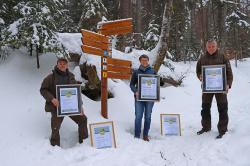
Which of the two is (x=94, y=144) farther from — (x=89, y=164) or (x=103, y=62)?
(x=103, y=62)

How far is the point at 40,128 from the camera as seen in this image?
7410 mm

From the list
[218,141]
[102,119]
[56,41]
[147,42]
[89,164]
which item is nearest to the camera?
[89,164]

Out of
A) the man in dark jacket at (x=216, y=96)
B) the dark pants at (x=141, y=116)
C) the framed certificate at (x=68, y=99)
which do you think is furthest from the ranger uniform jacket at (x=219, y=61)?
the framed certificate at (x=68, y=99)

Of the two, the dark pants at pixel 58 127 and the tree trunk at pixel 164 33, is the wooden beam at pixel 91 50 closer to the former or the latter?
the dark pants at pixel 58 127

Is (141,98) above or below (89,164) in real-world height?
above

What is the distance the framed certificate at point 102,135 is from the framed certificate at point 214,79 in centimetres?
213

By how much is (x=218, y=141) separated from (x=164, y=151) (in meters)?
1.04

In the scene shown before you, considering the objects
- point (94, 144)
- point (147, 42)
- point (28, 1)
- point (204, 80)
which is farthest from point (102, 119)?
point (147, 42)

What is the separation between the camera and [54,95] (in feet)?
23.0

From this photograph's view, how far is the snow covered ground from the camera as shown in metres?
6.25

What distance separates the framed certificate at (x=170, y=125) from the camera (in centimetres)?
806

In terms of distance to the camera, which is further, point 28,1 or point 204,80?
point 28,1

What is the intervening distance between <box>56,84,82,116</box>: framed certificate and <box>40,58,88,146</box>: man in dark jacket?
0.12m

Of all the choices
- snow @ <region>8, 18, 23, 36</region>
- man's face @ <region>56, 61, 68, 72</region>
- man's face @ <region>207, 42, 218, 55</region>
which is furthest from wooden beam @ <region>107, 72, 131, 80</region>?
snow @ <region>8, 18, 23, 36</region>
